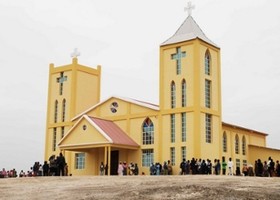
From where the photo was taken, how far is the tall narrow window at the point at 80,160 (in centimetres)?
3953

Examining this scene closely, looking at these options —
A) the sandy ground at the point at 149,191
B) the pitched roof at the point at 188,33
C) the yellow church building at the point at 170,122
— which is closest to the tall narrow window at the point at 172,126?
the yellow church building at the point at 170,122

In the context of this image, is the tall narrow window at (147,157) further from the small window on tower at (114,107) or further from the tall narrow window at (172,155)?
the small window on tower at (114,107)

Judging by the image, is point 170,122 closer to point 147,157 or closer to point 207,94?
point 147,157

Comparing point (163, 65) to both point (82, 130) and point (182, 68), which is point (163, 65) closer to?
point (182, 68)

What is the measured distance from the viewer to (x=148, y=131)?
1444 inches

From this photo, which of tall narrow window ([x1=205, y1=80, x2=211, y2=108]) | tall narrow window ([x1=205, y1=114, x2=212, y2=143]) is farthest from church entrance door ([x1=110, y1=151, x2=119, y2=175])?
tall narrow window ([x1=205, y1=80, x2=211, y2=108])

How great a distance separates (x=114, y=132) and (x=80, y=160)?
5.17 meters

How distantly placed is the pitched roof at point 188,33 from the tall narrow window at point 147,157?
7944 millimetres

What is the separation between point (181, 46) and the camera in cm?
3603

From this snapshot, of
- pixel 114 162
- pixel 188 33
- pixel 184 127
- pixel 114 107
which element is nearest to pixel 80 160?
pixel 114 162

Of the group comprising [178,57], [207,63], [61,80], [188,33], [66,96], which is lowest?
[66,96]

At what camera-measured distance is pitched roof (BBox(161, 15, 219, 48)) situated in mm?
36031

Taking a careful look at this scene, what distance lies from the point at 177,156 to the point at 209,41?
889cm

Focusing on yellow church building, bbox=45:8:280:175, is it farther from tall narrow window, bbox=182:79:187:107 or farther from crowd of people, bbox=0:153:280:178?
crowd of people, bbox=0:153:280:178
